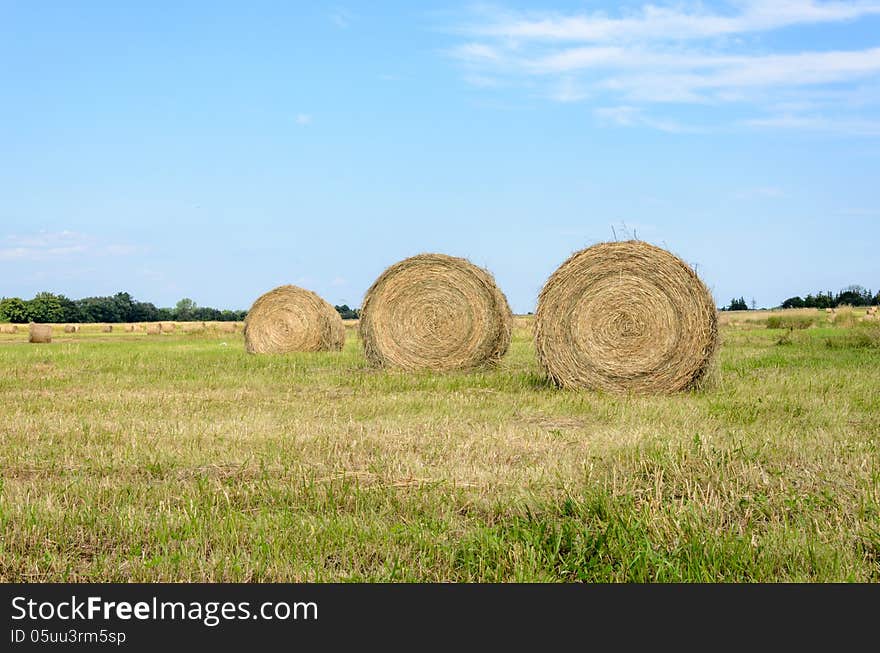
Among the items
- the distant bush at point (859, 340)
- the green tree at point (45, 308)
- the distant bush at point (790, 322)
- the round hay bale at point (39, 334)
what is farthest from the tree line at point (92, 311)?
the distant bush at point (859, 340)

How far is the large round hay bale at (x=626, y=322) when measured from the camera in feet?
37.7

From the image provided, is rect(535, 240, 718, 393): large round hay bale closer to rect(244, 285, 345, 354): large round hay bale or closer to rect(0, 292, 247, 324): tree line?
rect(244, 285, 345, 354): large round hay bale

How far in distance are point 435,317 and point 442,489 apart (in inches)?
375

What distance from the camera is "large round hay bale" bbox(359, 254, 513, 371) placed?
1456 cm

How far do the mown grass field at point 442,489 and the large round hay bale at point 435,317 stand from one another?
4169mm

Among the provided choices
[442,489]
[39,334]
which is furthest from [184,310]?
[442,489]

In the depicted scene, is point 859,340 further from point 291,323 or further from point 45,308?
point 45,308

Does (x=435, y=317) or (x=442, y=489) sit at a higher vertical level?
(x=435, y=317)

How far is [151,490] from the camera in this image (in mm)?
5512

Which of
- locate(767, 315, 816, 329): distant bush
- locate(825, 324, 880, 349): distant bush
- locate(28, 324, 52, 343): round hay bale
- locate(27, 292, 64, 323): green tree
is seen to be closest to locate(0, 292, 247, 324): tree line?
locate(27, 292, 64, 323): green tree

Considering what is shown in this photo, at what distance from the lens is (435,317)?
14.8 meters

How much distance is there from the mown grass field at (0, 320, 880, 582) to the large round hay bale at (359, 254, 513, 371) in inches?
164
